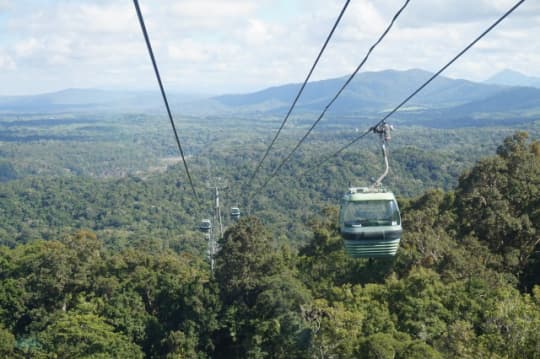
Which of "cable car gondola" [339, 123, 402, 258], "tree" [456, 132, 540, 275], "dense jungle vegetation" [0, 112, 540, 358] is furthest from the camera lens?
"tree" [456, 132, 540, 275]

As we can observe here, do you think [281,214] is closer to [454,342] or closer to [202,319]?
[202,319]

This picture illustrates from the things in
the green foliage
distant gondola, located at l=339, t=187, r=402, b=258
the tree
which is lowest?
the green foliage

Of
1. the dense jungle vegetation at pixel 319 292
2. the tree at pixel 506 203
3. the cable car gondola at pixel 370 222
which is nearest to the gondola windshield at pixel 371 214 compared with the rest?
the cable car gondola at pixel 370 222

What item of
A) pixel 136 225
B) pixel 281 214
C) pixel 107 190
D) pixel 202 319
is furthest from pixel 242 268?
pixel 107 190

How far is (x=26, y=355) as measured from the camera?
985 inches

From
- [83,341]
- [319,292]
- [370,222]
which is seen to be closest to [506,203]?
[319,292]

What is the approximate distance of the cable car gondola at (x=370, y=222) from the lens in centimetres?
1122

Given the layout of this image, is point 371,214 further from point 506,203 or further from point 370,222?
point 506,203

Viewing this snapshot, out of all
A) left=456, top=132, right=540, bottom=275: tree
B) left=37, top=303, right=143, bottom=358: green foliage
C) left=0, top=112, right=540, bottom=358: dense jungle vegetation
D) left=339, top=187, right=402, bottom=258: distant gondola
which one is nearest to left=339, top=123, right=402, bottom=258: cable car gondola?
left=339, top=187, right=402, bottom=258: distant gondola

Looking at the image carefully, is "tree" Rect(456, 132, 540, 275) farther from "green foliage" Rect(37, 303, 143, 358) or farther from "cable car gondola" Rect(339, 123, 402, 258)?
"green foliage" Rect(37, 303, 143, 358)

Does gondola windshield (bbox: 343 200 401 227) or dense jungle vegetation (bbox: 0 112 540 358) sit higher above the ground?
gondola windshield (bbox: 343 200 401 227)

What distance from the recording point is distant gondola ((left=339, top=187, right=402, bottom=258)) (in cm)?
1124

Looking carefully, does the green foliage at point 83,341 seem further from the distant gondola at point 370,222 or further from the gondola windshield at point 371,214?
the gondola windshield at point 371,214

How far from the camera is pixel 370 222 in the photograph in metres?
11.4
